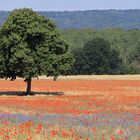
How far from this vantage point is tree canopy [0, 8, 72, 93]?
170 feet

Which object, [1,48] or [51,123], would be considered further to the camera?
[1,48]

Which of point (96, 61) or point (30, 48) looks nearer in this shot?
point (30, 48)

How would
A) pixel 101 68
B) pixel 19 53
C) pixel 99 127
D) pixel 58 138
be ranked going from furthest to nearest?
pixel 101 68 < pixel 19 53 < pixel 99 127 < pixel 58 138

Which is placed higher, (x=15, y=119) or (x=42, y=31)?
(x=42, y=31)

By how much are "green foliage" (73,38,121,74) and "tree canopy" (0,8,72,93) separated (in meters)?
91.2

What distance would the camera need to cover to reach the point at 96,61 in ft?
482

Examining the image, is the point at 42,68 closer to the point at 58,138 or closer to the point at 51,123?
the point at 51,123

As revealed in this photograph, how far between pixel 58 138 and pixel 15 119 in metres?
6.49

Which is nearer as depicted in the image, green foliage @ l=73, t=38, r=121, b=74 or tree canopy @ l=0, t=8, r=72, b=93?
tree canopy @ l=0, t=8, r=72, b=93

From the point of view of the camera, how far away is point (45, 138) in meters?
17.0

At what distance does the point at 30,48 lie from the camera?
175 feet

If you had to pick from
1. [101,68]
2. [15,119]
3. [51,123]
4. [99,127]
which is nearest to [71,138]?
[99,127]

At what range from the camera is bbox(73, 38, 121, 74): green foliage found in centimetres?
14600

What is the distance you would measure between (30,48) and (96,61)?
309 feet
